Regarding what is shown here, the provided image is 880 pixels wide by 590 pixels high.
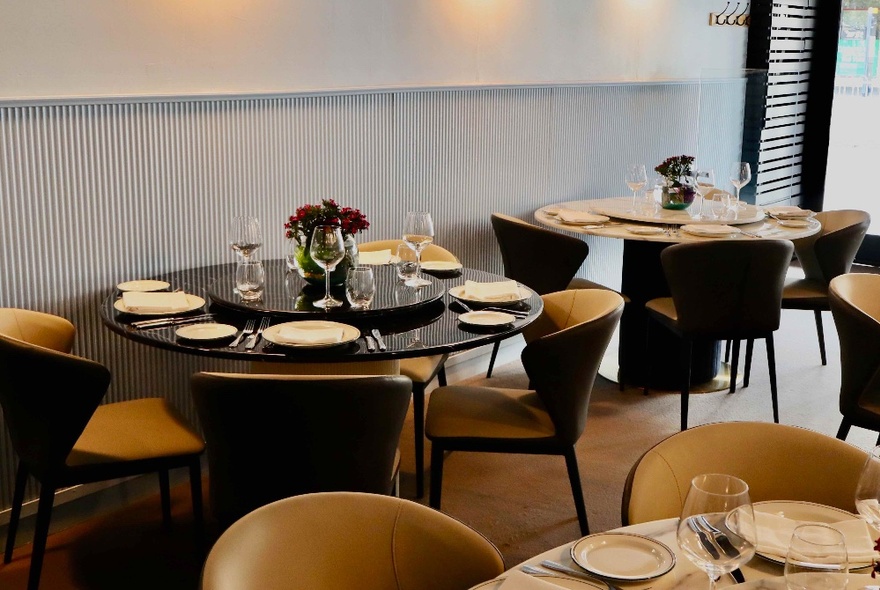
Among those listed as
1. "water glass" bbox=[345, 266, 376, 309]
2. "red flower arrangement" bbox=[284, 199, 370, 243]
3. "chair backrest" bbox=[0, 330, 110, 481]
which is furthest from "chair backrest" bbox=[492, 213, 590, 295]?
"chair backrest" bbox=[0, 330, 110, 481]

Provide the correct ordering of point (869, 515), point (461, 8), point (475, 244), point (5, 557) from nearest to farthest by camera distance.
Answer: point (869, 515), point (5, 557), point (461, 8), point (475, 244)

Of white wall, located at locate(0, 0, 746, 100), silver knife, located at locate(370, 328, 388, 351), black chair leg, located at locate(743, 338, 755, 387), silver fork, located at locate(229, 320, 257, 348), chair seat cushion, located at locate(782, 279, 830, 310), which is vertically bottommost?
black chair leg, located at locate(743, 338, 755, 387)

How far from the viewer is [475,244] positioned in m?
5.02

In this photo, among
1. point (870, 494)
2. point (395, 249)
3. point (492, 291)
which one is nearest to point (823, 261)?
point (395, 249)

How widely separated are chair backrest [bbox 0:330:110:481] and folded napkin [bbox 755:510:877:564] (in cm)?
173

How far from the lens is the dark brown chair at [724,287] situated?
4.13m

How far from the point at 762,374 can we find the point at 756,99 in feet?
8.60

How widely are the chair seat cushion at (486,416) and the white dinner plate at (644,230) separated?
1.59 meters

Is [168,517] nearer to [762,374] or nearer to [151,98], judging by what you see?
[151,98]

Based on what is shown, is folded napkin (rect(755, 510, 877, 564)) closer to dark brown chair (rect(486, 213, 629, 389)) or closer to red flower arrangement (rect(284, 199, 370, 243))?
red flower arrangement (rect(284, 199, 370, 243))

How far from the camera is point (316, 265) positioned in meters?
3.19

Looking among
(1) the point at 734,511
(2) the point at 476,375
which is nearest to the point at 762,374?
(2) the point at 476,375

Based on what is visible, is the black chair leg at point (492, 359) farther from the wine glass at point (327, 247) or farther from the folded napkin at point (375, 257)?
the wine glass at point (327, 247)

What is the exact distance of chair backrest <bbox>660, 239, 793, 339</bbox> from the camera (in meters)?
4.13
